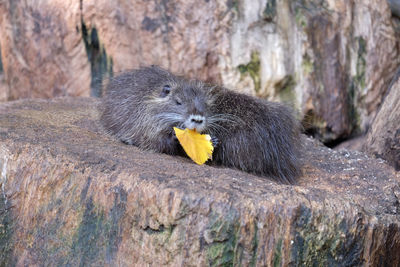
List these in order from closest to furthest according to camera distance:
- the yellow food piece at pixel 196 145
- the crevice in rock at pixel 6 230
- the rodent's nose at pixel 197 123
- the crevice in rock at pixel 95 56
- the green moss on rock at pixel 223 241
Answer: the green moss on rock at pixel 223 241, the crevice in rock at pixel 6 230, the yellow food piece at pixel 196 145, the rodent's nose at pixel 197 123, the crevice in rock at pixel 95 56

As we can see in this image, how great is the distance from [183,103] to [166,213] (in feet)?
4.99

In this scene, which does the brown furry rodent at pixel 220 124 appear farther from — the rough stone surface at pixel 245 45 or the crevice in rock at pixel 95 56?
the crevice in rock at pixel 95 56

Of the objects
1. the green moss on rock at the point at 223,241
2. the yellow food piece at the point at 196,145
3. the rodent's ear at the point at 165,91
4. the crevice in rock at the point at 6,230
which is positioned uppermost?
the rodent's ear at the point at 165,91

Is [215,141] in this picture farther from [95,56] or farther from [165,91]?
[95,56]

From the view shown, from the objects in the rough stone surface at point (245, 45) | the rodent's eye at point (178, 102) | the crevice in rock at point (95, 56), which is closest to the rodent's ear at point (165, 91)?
the rodent's eye at point (178, 102)

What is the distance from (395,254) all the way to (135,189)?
5.36 feet

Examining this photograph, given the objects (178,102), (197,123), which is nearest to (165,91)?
(178,102)

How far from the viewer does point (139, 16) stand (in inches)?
274

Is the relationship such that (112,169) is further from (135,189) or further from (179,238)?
(179,238)

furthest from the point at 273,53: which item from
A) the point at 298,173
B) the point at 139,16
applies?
the point at 298,173

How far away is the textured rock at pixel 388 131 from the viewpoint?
16.7ft

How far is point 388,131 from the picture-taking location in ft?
17.1

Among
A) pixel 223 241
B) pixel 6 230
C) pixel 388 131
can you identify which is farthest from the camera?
pixel 388 131

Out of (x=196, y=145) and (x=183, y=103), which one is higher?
(x=183, y=103)
